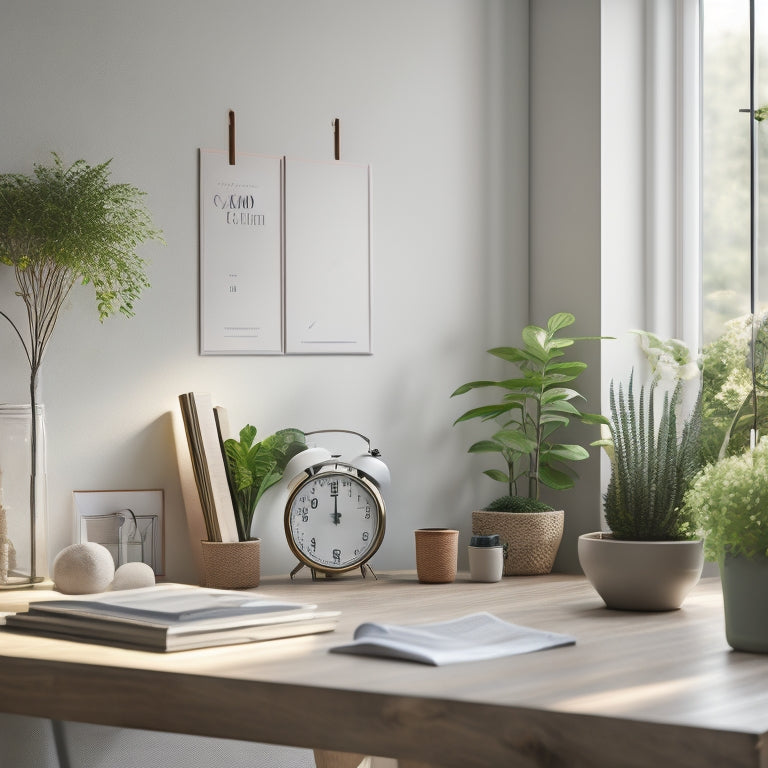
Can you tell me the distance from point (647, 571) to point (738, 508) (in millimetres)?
358

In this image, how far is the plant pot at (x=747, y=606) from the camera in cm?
138

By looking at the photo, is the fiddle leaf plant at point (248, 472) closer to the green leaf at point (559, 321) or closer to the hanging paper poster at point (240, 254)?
the hanging paper poster at point (240, 254)

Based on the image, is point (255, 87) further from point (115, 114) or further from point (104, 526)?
point (104, 526)

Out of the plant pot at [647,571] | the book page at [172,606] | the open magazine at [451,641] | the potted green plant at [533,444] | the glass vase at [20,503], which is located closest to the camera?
the open magazine at [451,641]

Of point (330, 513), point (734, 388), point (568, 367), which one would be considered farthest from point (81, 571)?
point (734, 388)

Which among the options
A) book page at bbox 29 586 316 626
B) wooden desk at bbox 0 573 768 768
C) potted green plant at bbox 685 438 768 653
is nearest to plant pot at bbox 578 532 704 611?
wooden desk at bbox 0 573 768 768

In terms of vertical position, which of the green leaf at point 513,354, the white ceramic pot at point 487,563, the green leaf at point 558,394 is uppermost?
the green leaf at point 513,354

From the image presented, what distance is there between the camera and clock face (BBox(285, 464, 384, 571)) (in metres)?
2.12

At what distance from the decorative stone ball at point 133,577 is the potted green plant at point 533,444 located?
0.69 m

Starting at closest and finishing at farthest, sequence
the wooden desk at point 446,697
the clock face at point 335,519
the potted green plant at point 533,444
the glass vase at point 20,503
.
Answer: the wooden desk at point 446,697, the glass vase at point 20,503, the clock face at point 335,519, the potted green plant at point 533,444

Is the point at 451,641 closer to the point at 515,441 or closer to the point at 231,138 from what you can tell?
the point at 515,441

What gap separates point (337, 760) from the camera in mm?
1874

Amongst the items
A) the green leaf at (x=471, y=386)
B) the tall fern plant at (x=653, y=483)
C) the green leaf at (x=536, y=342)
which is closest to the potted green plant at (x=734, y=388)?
the tall fern plant at (x=653, y=483)

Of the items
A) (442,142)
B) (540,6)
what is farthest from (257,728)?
(540,6)
